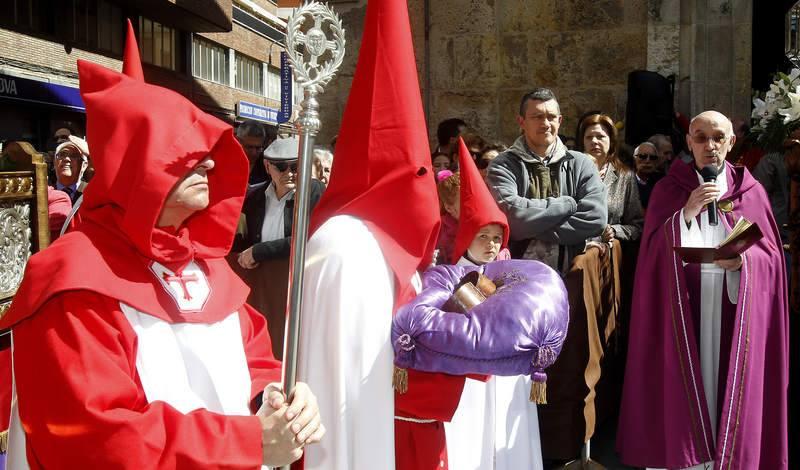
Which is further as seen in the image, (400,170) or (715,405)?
(715,405)

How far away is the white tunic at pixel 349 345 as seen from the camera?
272 centimetres

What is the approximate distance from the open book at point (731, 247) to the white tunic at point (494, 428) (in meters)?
1.03

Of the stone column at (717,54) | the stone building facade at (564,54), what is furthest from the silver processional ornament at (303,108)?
the stone column at (717,54)

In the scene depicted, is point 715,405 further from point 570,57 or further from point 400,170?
point 570,57

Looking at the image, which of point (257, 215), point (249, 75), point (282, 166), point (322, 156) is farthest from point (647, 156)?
point (249, 75)

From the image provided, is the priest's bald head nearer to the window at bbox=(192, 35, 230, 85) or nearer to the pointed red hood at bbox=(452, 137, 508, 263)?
the pointed red hood at bbox=(452, 137, 508, 263)

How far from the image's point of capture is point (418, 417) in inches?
116

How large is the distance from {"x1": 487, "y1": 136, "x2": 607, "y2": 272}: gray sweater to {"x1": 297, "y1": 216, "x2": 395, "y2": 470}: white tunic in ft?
6.92

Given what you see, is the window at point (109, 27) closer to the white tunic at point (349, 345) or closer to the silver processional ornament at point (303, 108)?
the white tunic at point (349, 345)

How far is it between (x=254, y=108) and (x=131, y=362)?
93.4ft

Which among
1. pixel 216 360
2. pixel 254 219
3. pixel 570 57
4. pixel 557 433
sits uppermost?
pixel 570 57

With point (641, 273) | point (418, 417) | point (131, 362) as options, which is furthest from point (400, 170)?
point (641, 273)

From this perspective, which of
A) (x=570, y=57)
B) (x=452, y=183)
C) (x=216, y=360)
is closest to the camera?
(x=216, y=360)

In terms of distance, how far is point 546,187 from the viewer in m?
4.95
